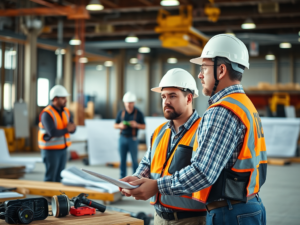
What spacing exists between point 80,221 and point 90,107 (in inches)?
850

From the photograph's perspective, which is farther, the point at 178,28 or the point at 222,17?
the point at 222,17

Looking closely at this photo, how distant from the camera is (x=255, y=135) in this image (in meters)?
2.05

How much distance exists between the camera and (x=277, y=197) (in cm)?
755

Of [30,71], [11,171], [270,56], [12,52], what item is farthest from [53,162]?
[270,56]

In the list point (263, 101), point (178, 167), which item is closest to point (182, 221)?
point (178, 167)

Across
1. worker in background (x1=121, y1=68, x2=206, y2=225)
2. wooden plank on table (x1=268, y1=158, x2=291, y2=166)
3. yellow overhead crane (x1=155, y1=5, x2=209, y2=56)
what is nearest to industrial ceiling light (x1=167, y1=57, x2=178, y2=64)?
yellow overhead crane (x1=155, y1=5, x2=209, y2=56)

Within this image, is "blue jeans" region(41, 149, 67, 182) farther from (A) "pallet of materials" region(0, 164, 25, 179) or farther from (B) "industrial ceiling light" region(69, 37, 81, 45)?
(B) "industrial ceiling light" region(69, 37, 81, 45)

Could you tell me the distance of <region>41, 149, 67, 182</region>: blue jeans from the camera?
6.78 m

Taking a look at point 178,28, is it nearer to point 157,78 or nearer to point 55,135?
point 55,135

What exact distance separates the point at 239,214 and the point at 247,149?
36 cm

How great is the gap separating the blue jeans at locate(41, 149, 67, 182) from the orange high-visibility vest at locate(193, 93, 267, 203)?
5.04m

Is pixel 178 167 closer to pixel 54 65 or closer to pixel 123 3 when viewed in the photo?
pixel 123 3

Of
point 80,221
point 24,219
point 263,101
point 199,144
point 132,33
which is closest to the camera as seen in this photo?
point 199,144

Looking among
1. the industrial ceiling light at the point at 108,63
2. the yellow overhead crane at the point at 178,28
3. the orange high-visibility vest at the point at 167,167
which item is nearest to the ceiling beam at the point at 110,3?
the yellow overhead crane at the point at 178,28
